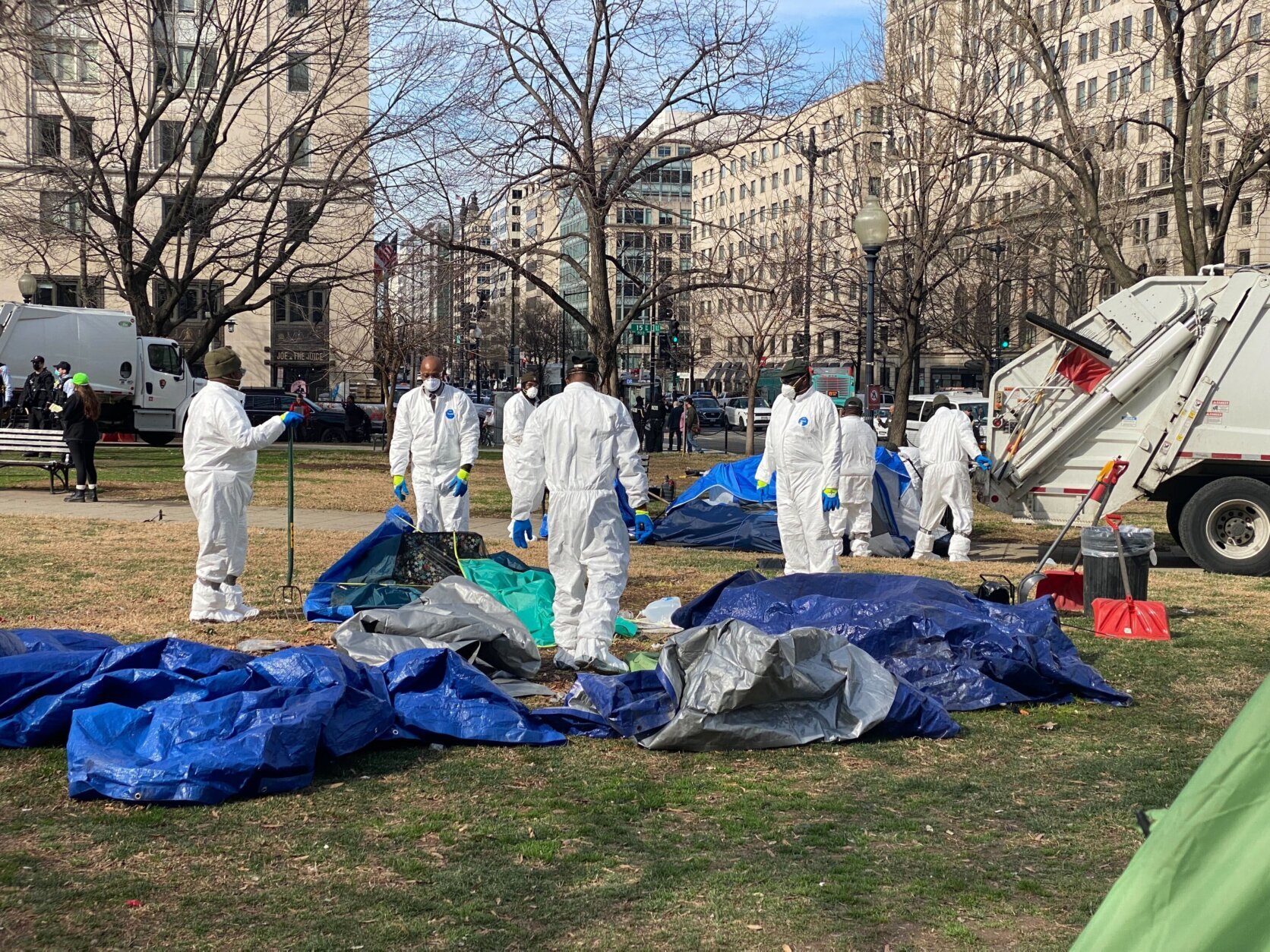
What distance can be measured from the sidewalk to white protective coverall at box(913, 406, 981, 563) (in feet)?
15.8

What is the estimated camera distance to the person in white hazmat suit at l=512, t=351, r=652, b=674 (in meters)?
7.86

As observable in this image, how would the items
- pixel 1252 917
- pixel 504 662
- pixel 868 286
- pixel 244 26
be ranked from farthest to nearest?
pixel 244 26 < pixel 868 286 < pixel 504 662 < pixel 1252 917

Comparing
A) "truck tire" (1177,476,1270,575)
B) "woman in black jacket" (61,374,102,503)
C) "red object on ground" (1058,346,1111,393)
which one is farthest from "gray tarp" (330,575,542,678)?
"woman in black jacket" (61,374,102,503)

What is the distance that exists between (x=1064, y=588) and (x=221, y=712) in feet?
23.0

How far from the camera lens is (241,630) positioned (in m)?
8.65

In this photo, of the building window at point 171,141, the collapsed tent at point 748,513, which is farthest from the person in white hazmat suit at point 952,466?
the building window at point 171,141

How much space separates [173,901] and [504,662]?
3.22 m

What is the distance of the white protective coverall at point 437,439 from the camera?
1182 cm

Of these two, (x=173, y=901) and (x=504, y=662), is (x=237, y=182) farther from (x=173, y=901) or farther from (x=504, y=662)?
(x=173, y=901)

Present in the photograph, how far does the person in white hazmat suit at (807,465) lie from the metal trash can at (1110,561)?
81.2 inches

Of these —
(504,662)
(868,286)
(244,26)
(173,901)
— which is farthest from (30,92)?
(173,901)

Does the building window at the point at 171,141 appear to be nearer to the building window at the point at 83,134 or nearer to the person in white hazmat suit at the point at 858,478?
the building window at the point at 83,134

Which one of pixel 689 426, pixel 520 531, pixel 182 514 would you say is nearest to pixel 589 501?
pixel 520 531

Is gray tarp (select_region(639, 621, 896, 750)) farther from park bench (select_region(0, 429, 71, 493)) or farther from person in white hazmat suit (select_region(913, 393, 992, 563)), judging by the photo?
park bench (select_region(0, 429, 71, 493))
